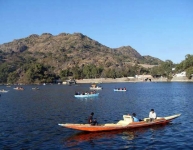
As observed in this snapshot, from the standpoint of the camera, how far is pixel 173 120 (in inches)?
1575

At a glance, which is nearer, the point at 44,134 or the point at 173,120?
the point at 44,134

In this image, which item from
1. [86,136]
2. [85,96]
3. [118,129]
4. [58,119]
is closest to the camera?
[86,136]

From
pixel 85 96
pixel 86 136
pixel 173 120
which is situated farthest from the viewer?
pixel 85 96

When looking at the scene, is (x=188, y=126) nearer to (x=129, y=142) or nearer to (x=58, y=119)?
(x=129, y=142)

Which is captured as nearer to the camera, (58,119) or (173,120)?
(173,120)

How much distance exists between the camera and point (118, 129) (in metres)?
32.8

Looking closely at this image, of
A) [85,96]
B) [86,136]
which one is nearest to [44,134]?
[86,136]

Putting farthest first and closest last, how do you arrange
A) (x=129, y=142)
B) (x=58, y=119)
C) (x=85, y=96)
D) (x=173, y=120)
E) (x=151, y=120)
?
Result: (x=85, y=96)
(x=58, y=119)
(x=173, y=120)
(x=151, y=120)
(x=129, y=142)

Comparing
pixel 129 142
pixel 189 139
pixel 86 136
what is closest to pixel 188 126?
pixel 189 139

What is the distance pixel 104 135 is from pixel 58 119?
14.9 m

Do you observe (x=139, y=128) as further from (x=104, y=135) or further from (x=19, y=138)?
(x=19, y=138)

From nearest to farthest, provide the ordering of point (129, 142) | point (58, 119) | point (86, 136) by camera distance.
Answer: point (129, 142)
point (86, 136)
point (58, 119)

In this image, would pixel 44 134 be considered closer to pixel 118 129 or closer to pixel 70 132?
pixel 70 132

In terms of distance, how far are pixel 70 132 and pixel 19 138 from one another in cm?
655
